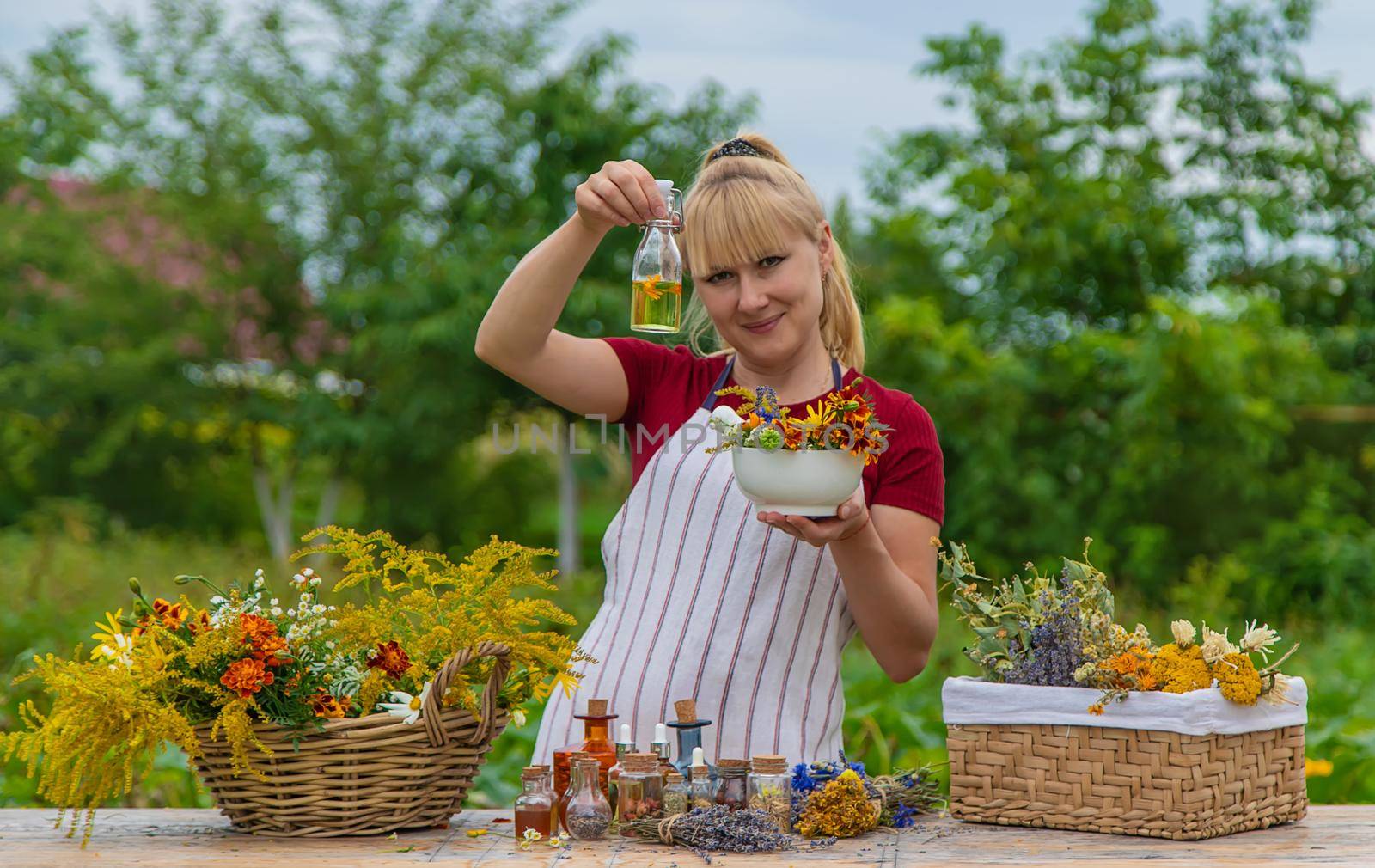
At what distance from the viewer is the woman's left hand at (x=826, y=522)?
6.59 feet

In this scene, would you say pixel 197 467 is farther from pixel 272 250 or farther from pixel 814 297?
pixel 814 297

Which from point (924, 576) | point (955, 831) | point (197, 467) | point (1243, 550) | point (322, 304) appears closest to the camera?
point (955, 831)

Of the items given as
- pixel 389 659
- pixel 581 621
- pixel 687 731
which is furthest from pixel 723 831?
pixel 581 621

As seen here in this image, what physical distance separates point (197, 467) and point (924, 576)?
398 inches

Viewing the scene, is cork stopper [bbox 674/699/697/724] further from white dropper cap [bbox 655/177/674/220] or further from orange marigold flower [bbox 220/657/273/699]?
white dropper cap [bbox 655/177/674/220]

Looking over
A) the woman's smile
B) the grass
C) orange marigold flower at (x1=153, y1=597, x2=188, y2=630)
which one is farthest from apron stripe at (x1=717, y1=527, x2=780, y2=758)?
the grass

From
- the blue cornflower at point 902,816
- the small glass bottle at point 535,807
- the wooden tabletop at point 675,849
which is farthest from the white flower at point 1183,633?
the small glass bottle at point 535,807

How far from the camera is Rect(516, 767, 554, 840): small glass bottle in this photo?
2.10 meters

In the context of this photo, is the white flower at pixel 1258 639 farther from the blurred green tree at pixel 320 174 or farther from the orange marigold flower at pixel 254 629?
the blurred green tree at pixel 320 174

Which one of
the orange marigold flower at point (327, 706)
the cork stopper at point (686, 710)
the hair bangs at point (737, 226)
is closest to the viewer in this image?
the orange marigold flower at point (327, 706)

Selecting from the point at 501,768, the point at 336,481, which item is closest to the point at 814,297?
the point at 501,768

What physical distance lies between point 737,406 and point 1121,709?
2.74 ft

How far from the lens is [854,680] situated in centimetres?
571

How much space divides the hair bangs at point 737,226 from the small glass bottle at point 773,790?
83cm
